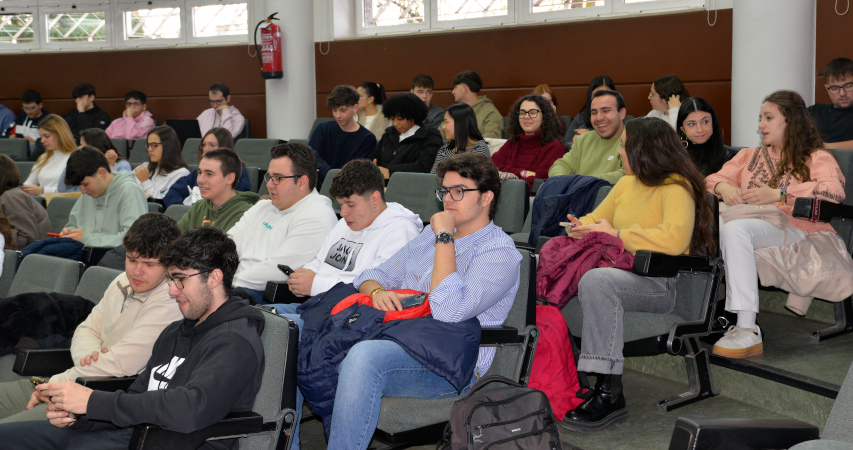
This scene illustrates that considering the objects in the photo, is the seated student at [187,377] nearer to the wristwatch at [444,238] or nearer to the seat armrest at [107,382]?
the seat armrest at [107,382]

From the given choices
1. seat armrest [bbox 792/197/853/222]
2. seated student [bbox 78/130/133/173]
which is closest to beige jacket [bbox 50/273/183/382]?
seat armrest [bbox 792/197/853/222]

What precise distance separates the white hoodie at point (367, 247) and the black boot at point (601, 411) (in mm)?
914

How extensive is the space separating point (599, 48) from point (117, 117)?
6.18 m

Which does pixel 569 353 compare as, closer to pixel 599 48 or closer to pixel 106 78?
pixel 599 48

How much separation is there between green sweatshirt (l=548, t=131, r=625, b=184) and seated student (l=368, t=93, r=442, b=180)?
1.13 meters

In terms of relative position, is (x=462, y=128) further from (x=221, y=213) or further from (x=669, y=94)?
(x=669, y=94)

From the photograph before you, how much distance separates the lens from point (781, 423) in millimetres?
1526

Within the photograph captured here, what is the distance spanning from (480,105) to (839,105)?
2721mm

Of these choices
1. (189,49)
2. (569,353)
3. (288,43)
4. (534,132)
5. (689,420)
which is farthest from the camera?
(189,49)

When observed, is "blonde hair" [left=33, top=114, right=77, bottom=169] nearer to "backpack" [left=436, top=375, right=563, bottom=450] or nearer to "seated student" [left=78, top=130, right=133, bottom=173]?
"seated student" [left=78, top=130, right=133, bottom=173]

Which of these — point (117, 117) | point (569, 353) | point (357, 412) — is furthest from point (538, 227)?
point (117, 117)

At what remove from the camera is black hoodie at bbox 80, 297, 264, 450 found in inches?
69.6

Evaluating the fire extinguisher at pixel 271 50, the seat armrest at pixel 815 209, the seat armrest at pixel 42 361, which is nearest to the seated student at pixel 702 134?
the seat armrest at pixel 815 209

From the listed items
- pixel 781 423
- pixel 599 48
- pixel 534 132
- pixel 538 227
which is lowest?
pixel 781 423
